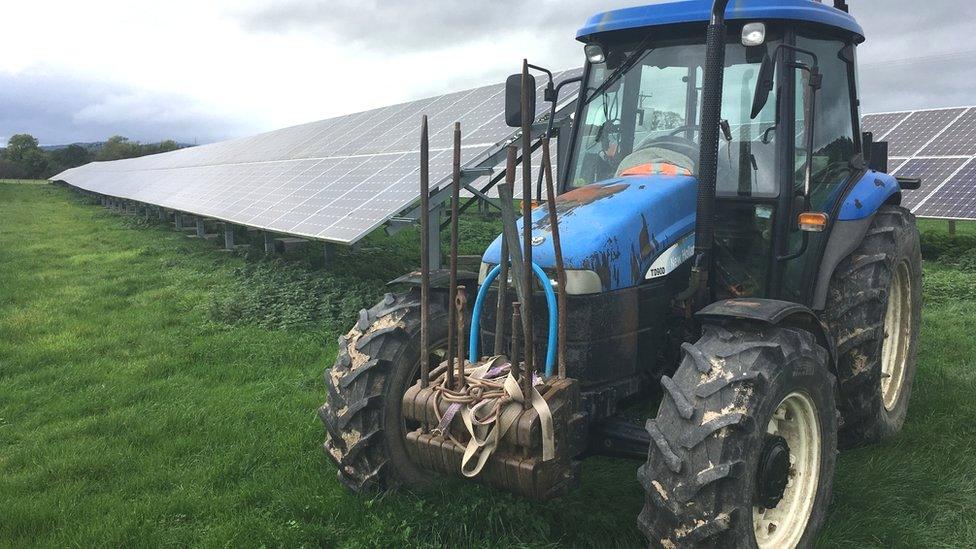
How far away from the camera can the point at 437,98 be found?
14539mm

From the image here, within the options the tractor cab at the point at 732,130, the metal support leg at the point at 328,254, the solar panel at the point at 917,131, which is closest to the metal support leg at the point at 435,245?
the metal support leg at the point at 328,254

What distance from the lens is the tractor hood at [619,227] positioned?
3.23m

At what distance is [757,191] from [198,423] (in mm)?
3976

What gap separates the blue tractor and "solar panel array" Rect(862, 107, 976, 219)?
758 centimetres

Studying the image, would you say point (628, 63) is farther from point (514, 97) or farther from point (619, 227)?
point (619, 227)

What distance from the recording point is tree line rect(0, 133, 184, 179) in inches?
3022

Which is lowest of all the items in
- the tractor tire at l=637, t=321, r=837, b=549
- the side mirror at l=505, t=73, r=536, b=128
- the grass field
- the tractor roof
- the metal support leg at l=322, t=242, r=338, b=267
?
the grass field

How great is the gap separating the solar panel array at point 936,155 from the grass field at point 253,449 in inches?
79.1

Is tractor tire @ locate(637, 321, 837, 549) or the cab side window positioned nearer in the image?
tractor tire @ locate(637, 321, 837, 549)

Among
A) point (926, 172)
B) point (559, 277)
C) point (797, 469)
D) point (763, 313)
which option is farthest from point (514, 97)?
point (926, 172)

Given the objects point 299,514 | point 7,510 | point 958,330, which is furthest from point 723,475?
point 958,330

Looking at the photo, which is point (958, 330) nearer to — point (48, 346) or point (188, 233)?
point (48, 346)

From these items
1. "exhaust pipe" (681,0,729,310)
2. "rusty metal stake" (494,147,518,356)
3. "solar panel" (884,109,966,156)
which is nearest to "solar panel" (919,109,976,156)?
"solar panel" (884,109,966,156)

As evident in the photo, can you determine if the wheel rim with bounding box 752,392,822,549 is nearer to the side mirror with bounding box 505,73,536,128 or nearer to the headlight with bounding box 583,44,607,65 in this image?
the side mirror with bounding box 505,73,536,128
